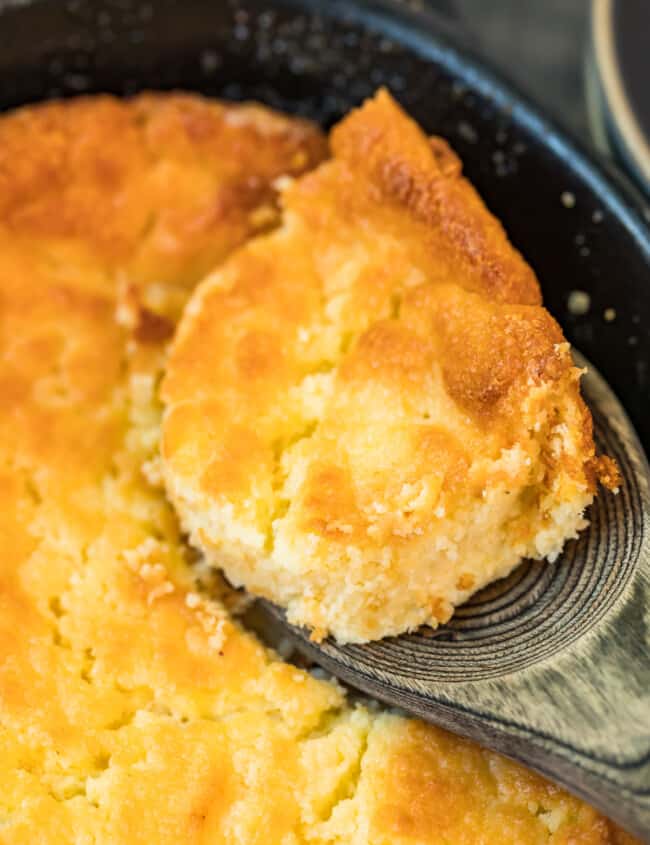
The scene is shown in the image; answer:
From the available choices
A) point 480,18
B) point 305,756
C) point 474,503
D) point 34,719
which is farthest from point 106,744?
point 480,18

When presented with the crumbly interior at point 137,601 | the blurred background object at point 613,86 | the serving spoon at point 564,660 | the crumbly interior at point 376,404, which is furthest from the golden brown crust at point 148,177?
the serving spoon at point 564,660

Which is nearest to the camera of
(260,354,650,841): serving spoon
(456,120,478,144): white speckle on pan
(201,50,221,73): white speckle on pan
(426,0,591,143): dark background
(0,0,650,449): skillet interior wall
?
(260,354,650,841): serving spoon

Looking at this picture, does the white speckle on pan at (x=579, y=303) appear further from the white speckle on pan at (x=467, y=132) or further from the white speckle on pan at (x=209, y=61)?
the white speckle on pan at (x=209, y=61)

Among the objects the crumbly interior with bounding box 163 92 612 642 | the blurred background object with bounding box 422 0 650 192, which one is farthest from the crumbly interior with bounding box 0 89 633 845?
the blurred background object with bounding box 422 0 650 192

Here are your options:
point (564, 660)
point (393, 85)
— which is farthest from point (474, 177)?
point (564, 660)

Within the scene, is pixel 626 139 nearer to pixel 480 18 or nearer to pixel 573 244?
pixel 573 244

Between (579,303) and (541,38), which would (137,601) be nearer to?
(579,303)

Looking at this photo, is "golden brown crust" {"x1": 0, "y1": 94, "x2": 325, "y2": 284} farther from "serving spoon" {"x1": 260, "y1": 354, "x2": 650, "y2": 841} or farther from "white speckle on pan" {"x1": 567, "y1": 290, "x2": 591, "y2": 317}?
"serving spoon" {"x1": 260, "y1": 354, "x2": 650, "y2": 841}
